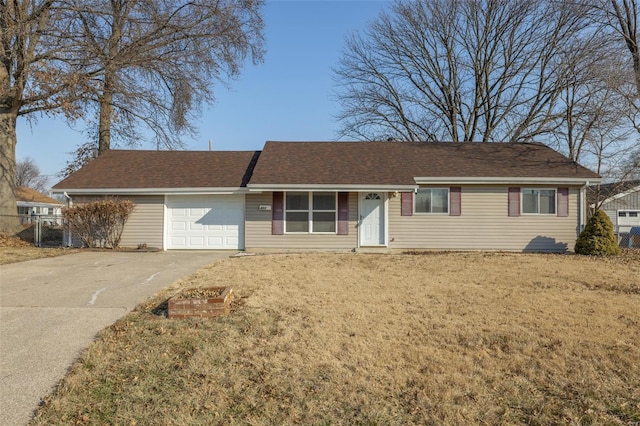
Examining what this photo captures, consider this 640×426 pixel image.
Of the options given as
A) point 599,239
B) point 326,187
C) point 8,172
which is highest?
point 8,172

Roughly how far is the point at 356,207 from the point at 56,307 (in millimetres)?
9349

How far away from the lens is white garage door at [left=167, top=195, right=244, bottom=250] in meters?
13.6

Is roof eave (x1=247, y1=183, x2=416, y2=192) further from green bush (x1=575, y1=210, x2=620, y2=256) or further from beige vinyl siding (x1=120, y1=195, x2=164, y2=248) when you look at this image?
green bush (x1=575, y1=210, x2=620, y2=256)

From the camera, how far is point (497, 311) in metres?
5.66

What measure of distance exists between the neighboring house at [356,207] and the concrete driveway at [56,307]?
A: 8.85 feet

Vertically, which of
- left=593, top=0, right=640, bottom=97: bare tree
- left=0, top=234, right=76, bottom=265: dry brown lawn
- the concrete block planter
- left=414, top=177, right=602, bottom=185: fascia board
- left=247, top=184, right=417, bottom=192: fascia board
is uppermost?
left=593, top=0, right=640, bottom=97: bare tree

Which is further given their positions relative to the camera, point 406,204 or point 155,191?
point 406,204

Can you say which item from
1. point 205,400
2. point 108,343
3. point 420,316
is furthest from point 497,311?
point 108,343

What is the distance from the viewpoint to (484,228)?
13758 mm

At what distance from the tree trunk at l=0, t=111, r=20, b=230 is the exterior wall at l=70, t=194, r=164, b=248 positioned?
5.54 metres

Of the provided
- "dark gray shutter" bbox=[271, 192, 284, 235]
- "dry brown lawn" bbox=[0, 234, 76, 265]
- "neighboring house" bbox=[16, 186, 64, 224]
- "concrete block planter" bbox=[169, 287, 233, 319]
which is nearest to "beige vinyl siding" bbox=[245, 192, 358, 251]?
"dark gray shutter" bbox=[271, 192, 284, 235]

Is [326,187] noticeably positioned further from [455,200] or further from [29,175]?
[29,175]

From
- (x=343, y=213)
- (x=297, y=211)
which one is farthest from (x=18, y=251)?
(x=343, y=213)

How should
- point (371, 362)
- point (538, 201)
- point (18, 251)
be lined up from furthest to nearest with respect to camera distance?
point (538, 201) < point (18, 251) < point (371, 362)
